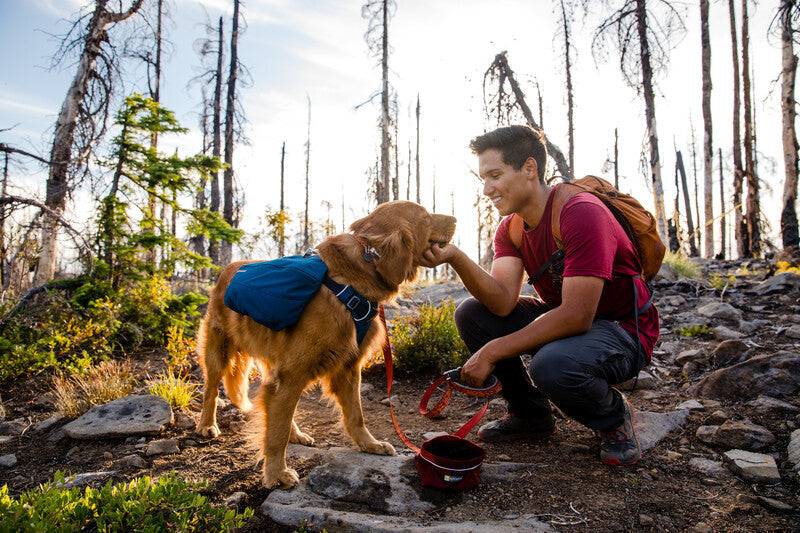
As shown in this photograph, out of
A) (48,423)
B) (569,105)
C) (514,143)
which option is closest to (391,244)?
(514,143)

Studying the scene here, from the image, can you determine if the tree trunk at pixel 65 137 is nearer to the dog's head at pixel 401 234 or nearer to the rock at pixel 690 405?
the dog's head at pixel 401 234

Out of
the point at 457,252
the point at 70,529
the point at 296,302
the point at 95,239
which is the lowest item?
the point at 70,529

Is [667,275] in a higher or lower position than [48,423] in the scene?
higher

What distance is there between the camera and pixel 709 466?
2576 millimetres

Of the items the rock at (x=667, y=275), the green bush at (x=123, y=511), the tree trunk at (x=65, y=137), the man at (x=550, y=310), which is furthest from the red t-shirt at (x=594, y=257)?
the tree trunk at (x=65, y=137)

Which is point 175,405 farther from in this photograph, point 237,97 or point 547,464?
point 237,97

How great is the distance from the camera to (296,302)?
8.65 feet

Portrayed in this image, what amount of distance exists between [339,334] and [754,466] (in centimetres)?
244

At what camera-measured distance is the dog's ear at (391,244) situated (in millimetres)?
2814

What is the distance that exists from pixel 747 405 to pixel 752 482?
3.54ft

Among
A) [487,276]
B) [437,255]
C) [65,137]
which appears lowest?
[487,276]

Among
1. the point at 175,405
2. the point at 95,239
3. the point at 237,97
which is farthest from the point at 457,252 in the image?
the point at 237,97

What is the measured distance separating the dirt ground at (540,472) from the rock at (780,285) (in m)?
4.66

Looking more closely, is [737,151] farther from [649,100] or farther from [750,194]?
[649,100]
